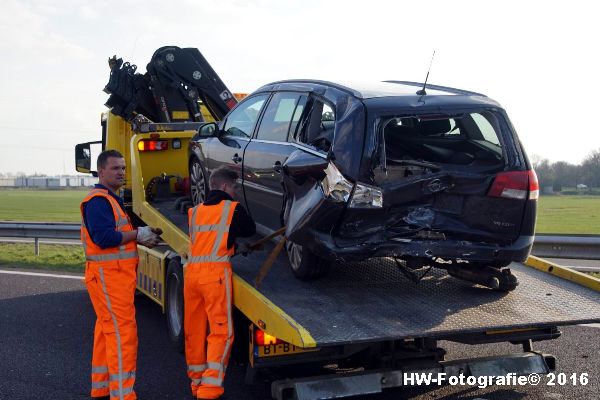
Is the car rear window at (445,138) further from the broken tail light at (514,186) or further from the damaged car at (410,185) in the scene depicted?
the broken tail light at (514,186)

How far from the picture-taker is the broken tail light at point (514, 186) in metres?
5.61

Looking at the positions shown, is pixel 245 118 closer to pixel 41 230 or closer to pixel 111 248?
pixel 111 248

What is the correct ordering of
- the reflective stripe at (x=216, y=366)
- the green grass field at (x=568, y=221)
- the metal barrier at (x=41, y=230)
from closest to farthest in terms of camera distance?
1. the reflective stripe at (x=216, y=366)
2. the metal barrier at (x=41, y=230)
3. the green grass field at (x=568, y=221)

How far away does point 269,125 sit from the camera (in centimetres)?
702

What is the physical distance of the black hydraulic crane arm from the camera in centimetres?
1057

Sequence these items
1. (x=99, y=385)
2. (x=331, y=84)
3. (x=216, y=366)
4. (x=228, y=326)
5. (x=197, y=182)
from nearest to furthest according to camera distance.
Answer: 1. (x=216, y=366)
2. (x=228, y=326)
3. (x=99, y=385)
4. (x=331, y=84)
5. (x=197, y=182)

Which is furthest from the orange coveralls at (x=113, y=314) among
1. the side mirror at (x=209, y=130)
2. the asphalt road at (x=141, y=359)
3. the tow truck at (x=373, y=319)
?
the side mirror at (x=209, y=130)

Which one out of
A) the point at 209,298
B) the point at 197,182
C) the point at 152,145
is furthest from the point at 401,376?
the point at 152,145

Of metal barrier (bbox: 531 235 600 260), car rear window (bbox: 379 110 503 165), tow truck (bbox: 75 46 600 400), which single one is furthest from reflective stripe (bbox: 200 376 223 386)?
metal barrier (bbox: 531 235 600 260)

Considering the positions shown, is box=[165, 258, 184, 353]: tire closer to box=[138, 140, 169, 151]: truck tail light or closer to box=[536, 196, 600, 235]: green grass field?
box=[138, 140, 169, 151]: truck tail light

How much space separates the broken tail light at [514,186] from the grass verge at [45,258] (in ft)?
28.4

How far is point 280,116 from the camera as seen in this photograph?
6.86m

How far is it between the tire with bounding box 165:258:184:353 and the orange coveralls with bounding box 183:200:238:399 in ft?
3.54

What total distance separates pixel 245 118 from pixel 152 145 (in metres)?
2.17
